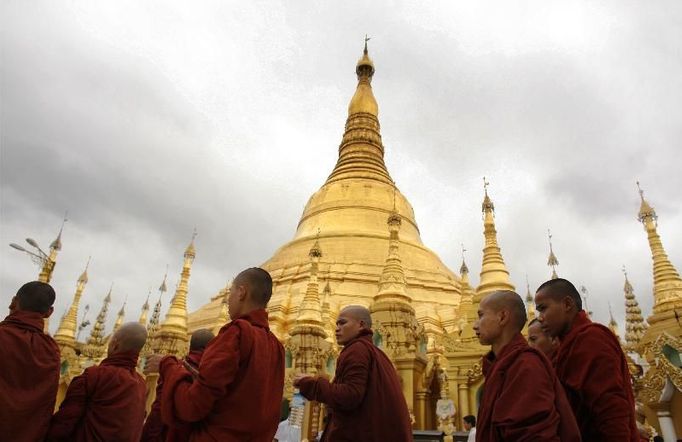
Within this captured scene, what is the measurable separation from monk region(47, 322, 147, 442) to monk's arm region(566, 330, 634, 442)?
3423 mm

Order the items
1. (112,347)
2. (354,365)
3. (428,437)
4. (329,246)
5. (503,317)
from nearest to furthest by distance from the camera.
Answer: (503,317) → (354,365) → (112,347) → (428,437) → (329,246)

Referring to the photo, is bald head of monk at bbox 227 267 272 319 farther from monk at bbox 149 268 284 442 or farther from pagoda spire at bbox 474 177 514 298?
pagoda spire at bbox 474 177 514 298

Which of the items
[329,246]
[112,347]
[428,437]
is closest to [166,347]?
[329,246]

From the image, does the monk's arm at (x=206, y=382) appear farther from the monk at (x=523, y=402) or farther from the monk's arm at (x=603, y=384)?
the monk's arm at (x=603, y=384)

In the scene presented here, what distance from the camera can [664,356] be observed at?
12422 millimetres

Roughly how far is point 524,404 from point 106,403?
3266 millimetres

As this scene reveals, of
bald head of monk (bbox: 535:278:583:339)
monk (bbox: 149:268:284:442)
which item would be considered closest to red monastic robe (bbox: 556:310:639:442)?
bald head of monk (bbox: 535:278:583:339)

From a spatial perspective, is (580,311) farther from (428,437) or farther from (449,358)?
(449,358)

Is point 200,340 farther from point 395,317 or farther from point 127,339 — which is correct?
point 395,317

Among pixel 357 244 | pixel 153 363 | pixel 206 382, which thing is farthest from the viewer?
pixel 357 244

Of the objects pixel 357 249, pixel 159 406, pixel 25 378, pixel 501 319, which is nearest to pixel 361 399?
pixel 501 319

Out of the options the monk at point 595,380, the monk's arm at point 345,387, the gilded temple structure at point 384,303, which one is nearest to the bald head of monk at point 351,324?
the monk's arm at point 345,387

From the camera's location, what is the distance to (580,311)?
11.1 ft

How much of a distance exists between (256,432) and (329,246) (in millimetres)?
24884
